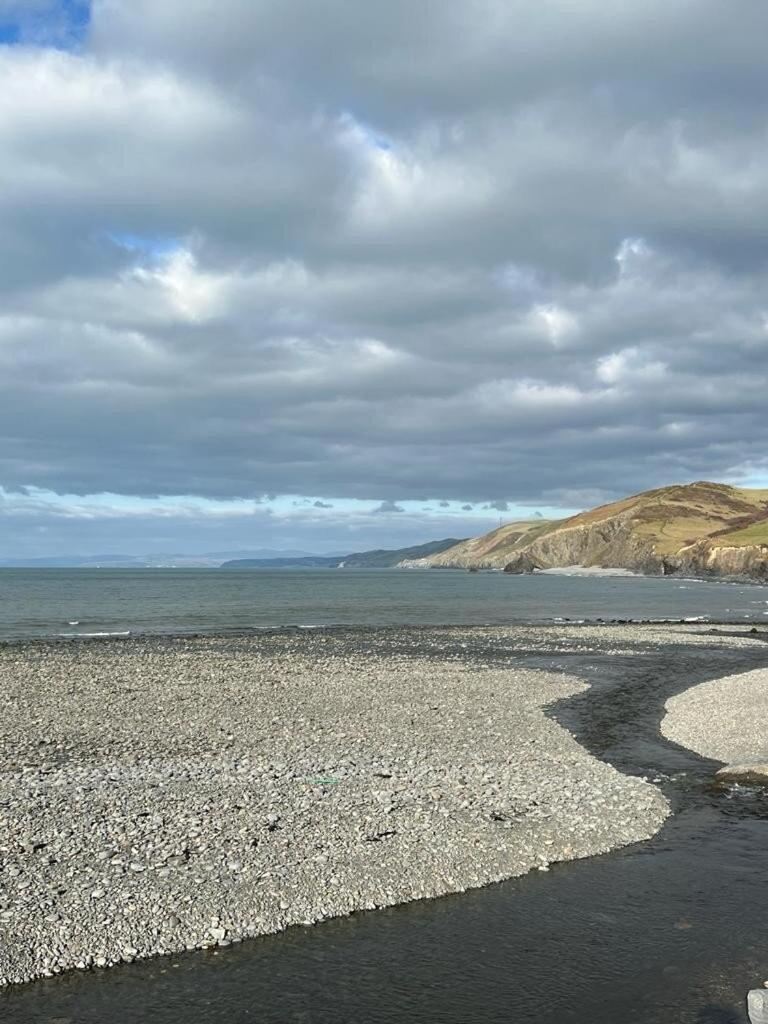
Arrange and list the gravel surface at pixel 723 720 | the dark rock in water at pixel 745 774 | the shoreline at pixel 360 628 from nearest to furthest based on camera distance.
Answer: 1. the dark rock in water at pixel 745 774
2. the gravel surface at pixel 723 720
3. the shoreline at pixel 360 628

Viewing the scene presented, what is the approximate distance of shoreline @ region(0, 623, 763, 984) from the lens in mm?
12836

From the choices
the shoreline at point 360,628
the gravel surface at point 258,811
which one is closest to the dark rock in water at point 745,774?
the gravel surface at point 258,811

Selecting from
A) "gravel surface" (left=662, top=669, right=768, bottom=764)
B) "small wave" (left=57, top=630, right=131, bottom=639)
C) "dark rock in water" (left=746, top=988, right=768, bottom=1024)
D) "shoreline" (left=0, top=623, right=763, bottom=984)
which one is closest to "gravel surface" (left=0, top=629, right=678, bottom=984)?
"shoreline" (left=0, top=623, right=763, bottom=984)

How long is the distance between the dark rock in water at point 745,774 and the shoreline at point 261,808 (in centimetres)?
278

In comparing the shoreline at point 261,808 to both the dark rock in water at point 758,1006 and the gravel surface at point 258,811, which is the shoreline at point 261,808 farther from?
the dark rock in water at point 758,1006

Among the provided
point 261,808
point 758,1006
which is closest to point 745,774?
point 758,1006

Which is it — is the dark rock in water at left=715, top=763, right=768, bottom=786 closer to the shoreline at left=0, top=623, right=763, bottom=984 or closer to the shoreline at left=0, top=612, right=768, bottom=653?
the shoreline at left=0, top=623, right=763, bottom=984

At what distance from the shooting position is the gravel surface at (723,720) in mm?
25516

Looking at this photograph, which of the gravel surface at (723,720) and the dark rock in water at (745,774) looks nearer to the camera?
the dark rock in water at (745,774)

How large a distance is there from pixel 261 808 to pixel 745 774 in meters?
13.5

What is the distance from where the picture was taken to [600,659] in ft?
172

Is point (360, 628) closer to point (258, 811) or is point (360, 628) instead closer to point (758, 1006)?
point (258, 811)

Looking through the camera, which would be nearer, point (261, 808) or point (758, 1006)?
point (758, 1006)

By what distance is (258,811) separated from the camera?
17203mm
